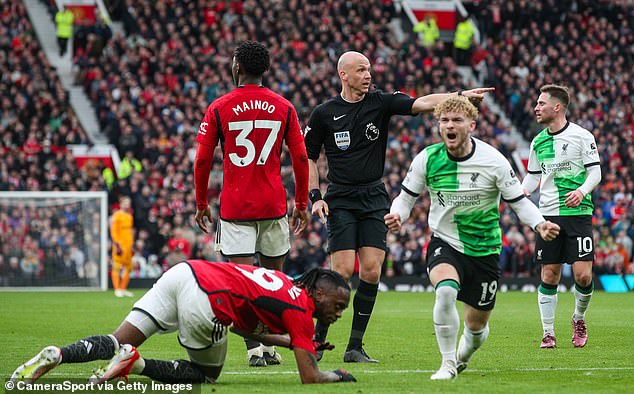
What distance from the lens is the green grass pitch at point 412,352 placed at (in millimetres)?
7582

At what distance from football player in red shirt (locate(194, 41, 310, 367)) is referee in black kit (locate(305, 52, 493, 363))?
0.66 metres

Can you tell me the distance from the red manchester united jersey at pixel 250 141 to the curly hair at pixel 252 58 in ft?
0.49

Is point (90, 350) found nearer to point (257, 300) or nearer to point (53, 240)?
point (257, 300)

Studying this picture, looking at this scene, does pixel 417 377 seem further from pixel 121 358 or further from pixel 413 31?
pixel 413 31

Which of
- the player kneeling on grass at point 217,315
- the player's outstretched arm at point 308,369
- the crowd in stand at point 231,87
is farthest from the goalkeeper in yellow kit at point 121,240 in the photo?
the player's outstretched arm at point 308,369

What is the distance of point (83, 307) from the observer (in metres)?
18.8

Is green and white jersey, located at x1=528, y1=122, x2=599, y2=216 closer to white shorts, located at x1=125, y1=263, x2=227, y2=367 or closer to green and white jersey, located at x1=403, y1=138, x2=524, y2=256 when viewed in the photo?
green and white jersey, located at x1=403, y1=138, x2=524, y2=256

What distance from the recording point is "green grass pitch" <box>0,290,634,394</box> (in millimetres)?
7582

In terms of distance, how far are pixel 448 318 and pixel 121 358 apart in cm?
238

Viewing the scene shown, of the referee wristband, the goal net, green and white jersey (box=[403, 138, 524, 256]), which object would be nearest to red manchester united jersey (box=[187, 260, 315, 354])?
green and white jersey (box=[403, 138, 524, 256])

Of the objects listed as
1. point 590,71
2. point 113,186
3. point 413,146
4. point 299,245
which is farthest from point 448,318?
point 590,71

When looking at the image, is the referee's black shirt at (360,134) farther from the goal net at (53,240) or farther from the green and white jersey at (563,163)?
the goal net at (53,240)

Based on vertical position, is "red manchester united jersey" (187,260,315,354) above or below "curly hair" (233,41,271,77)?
below

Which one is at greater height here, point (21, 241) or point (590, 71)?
point (590, 71)
